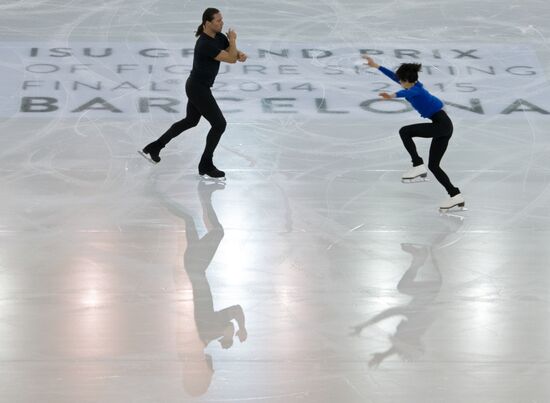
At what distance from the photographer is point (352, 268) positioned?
894cm

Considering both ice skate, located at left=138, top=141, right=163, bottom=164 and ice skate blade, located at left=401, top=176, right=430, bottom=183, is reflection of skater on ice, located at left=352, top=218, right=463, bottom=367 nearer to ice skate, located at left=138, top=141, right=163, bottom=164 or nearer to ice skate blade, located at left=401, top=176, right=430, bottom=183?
ice skate blade, located at left=401, top=176, right=430, bottom=183

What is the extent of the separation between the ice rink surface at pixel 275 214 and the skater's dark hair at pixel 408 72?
1.20 m

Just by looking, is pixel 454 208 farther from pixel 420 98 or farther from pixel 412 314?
pixel 412 314

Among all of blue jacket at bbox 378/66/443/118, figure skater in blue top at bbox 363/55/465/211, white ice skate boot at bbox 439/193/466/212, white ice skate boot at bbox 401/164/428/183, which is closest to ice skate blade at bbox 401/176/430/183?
white ice skate boot at bbox 401/164/428/183

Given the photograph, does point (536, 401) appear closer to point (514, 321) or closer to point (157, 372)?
point (514, 321)

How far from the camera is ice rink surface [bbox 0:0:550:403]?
718 centimetres

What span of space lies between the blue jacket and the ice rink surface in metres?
0.88

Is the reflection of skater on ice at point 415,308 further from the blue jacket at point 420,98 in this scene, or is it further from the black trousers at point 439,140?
the blue jacket at point 420,98

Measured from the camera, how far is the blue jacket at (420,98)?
9.97m

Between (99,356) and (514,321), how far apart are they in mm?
2866

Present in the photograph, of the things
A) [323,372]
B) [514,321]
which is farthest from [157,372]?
[514,321]

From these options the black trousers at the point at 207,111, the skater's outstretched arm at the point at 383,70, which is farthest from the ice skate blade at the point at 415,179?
the black trousers at the point at 207,111

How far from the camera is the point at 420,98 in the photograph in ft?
33.1

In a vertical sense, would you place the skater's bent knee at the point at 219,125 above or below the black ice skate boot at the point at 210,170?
above
